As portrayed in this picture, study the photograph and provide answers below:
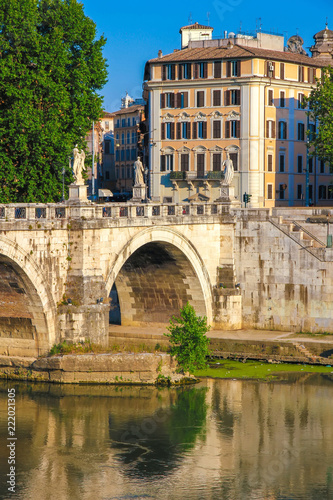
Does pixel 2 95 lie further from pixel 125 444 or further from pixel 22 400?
pixel 125 444

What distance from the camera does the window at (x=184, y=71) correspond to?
59.4 meters

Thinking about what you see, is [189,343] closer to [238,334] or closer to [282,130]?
[238,334]

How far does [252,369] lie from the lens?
35344 millimetres

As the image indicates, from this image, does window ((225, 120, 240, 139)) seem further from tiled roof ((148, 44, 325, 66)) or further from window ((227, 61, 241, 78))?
tiled roof ((148, 44, 325, 66))

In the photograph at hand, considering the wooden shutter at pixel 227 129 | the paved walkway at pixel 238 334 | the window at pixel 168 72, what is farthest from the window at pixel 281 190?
the paved walkway at pixel 238 334

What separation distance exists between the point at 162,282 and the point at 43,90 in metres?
9.37

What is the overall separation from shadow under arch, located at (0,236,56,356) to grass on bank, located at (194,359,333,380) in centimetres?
571

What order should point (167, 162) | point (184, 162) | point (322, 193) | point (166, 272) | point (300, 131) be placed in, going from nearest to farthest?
point (166, 272) → point (184, 162) → point (300, 131) → point (167, 162) → point (322, 193)

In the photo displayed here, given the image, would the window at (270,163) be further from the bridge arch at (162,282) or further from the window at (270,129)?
the bridge arch at (162,282)

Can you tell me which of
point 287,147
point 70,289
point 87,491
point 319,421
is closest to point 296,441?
point 319,421

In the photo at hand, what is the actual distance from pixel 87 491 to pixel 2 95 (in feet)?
67.3

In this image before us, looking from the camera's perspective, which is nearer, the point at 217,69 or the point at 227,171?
the point at 227,171

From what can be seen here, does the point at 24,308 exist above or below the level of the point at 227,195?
below

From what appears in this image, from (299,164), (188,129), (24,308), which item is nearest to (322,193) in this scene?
(299,164)
